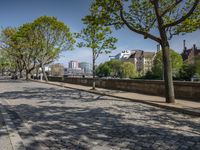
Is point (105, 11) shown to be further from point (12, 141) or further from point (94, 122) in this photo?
point (12, 141)

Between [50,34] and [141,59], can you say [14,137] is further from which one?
[141,59]

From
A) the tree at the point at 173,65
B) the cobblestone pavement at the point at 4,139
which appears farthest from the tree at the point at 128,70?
the cobblestone pavement at the point at 4,139

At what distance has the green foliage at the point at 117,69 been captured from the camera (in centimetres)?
11700

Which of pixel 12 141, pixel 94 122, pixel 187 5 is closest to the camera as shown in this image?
pixel 12 141

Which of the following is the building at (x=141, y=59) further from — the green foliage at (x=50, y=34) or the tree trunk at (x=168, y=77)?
the tree trunk at (x=168, y=77)

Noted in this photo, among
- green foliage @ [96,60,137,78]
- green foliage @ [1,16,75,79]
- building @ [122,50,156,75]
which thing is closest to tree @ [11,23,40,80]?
green foliage @ [1,16,75,79]

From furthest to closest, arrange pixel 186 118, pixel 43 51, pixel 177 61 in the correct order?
pixel 177 61
pixel 43 51
pixel 186 118

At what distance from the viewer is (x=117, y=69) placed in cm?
13088

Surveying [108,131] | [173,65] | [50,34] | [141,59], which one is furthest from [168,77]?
[141,59]

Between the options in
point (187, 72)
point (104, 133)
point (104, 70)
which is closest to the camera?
point (104, 133)

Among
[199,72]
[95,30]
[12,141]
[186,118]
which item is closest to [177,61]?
[199,72]

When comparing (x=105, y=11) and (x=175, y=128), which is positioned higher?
(x=105, y=11)

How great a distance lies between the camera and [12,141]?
6.03 m

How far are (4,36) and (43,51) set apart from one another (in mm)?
15406
